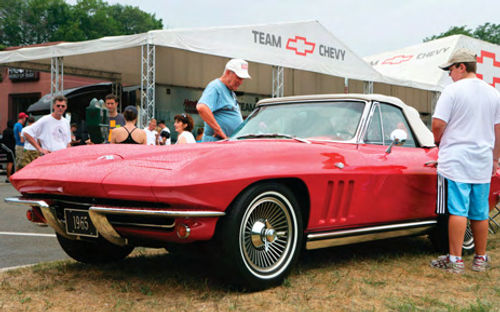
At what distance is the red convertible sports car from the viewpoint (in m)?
3.12

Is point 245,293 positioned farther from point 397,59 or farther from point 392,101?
point 397,59

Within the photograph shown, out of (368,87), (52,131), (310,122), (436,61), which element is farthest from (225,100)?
(436,61)

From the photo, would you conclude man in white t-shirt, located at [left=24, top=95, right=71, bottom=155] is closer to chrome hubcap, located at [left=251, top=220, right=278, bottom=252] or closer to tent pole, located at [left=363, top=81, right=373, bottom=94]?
chrome hubcap, located at [left=251, top=220, right=278, bottom=252]

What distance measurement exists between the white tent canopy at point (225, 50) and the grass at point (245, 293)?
8.46 m

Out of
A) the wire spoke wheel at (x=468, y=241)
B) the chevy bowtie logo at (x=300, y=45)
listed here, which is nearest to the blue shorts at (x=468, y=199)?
the wire spoke wheel at (x=468, y=241)

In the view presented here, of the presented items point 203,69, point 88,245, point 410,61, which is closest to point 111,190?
point 88,245

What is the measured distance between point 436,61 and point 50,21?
44661 millimetres

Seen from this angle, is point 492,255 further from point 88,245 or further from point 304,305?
point 88,245

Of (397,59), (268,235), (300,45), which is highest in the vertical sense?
(397,59)

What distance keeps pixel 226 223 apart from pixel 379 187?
1.48 metres

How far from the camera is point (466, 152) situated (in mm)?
4262

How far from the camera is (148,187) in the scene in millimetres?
3043

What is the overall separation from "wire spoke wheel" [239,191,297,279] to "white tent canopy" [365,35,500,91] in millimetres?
18418

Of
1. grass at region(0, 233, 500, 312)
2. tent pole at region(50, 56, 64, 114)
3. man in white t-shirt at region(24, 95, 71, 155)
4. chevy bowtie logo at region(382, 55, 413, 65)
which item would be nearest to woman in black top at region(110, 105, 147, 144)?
man in white t-shirt at region(24, 95, 71, 155)
